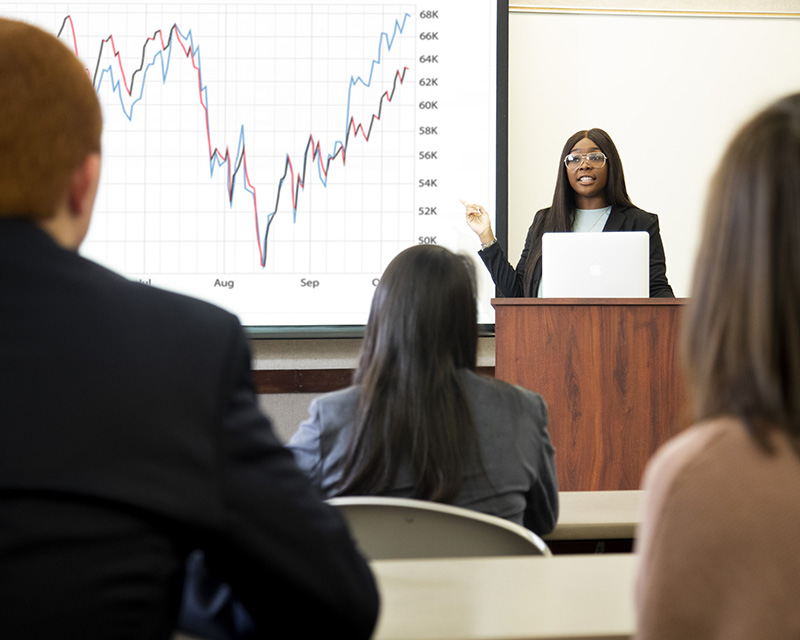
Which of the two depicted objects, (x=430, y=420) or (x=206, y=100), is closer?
(x=430, y=420)

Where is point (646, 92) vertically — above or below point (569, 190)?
above

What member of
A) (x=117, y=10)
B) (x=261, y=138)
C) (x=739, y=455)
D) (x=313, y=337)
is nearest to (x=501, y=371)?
(x=313, y=337)

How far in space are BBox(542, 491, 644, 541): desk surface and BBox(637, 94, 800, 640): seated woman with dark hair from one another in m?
0.75

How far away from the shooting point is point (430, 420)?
1.42 metres

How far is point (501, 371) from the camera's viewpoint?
2555 mm

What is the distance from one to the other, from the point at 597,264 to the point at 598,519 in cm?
134

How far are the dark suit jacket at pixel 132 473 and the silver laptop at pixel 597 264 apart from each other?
83.1 inches

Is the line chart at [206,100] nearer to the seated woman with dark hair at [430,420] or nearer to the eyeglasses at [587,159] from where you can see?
the eyeglasses at [587,159]

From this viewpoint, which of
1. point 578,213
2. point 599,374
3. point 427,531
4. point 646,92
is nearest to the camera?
point 427,531

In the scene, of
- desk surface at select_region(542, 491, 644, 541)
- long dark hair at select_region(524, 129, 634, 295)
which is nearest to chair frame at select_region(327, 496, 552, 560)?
desk surface at select_region(542, 491, 644, 541)

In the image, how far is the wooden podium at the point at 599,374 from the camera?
2490 millimetres

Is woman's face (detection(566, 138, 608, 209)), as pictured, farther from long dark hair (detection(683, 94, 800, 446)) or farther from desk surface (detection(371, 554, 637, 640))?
long dark hair (detection(683, 94, 800, 446))

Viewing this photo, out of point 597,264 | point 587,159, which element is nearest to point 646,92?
point 587,159

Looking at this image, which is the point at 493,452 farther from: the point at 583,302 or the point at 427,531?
the point at 583,302
